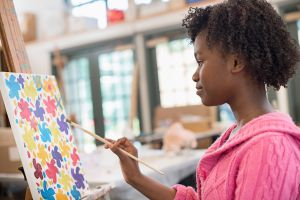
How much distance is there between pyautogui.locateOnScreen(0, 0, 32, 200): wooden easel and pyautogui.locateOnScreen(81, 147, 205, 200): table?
71 centimetres

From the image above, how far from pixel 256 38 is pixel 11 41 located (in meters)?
0.84

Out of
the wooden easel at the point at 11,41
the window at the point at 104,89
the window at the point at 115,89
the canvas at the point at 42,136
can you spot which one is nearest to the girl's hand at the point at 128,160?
the canvas at the point at 42,136

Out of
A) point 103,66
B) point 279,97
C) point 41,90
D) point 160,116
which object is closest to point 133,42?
point 103,66

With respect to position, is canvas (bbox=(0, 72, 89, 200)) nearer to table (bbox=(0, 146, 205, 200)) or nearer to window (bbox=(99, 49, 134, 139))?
table (bbox=(0, 146, 205, 200))

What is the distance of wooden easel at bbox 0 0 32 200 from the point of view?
1.31 meters

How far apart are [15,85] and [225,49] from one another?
2.18 ft

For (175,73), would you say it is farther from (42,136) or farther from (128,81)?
(42,136)

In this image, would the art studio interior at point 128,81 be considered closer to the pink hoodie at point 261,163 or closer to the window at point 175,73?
the window at point 175,73

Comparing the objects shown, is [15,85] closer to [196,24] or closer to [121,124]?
[196,24]

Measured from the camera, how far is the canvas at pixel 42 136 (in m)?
1.16

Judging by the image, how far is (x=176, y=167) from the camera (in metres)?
2.42

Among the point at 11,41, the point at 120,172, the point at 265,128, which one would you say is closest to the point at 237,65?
the point at 265,128

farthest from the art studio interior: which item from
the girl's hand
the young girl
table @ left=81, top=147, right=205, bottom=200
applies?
the young girl

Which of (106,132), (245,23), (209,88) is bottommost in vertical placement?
(106,132)
